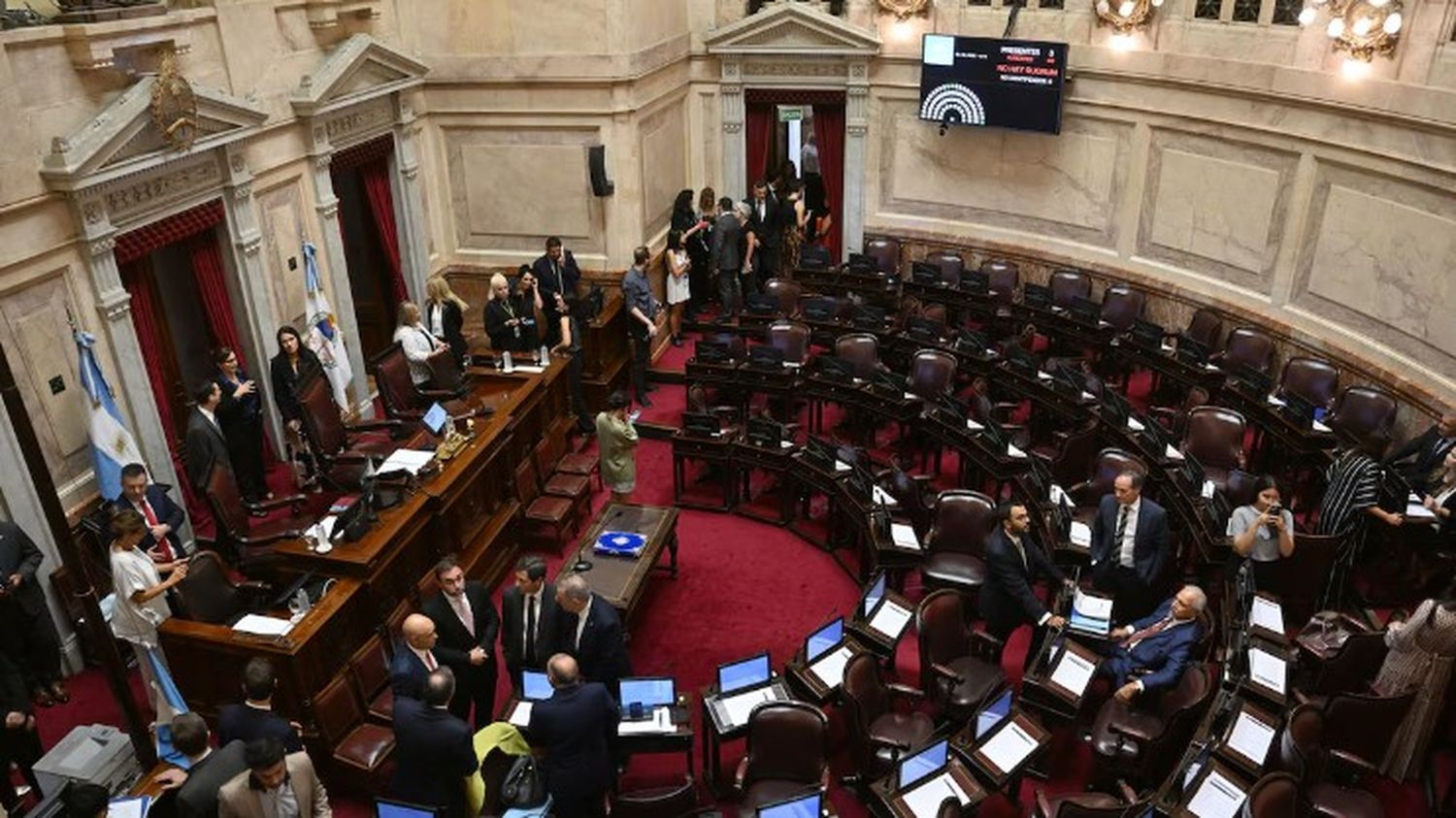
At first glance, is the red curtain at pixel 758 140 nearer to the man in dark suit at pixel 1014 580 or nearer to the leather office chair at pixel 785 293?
the leather office chair at pixel 785 293

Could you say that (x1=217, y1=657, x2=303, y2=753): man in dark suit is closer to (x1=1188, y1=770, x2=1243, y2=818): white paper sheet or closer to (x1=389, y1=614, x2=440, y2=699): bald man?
(x1=389, y1=614, x2=440, y2=699): bald man

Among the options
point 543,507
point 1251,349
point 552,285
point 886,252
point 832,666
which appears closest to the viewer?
point 832,666

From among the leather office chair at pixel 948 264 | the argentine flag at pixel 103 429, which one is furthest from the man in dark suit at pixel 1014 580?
the leather office chair at pixel 948 264

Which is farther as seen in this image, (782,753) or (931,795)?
(782,753)

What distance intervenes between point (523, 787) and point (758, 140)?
1034 cm

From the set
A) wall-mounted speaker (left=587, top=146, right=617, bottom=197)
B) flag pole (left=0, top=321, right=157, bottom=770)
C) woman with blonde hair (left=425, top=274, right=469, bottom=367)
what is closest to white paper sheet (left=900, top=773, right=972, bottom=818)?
flag pole (left=0, top=321, right=157, bottom=770)

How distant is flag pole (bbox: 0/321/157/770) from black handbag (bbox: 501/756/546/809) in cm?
234

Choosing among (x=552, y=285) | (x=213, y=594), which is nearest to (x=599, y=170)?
(x=552, y=285)

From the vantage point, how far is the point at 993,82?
41.5ft

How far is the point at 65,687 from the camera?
743cm

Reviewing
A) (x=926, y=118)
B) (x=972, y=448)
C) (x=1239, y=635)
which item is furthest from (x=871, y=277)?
(x=1239, y=635)

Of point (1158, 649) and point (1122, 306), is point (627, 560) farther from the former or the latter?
point (1122, 306)

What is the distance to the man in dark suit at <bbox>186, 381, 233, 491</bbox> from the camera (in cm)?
788

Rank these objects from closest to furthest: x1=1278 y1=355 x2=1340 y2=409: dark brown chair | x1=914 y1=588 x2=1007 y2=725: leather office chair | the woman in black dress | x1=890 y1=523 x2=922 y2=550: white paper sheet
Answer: x1=914 y1=588 x2=1007 y2=725: leather office chair < x1=890 y1=523 x2=922 y2=550: white paper sheet < the woman in black dress < x1=1278 y1=355 x2=1340 y2=409: dark brown chair
